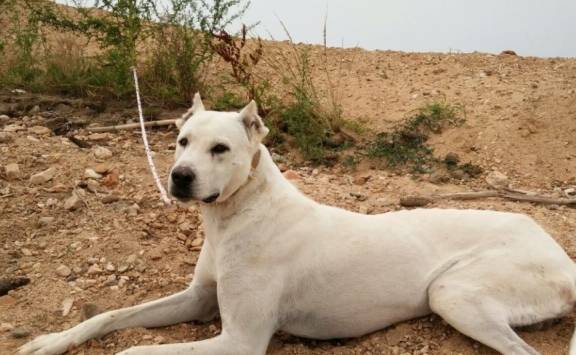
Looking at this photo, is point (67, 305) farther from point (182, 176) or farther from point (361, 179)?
point (361, 179)

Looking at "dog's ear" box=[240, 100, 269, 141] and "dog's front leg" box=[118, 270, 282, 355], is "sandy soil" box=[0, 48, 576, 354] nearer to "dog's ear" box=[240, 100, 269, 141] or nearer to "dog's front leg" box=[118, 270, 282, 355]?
"dog's front leg" box=[118, 270, 282, 355]

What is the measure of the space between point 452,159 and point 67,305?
4179 millimetres

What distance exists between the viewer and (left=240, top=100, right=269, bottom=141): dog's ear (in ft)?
12.6

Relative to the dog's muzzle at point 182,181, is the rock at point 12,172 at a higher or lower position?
lower

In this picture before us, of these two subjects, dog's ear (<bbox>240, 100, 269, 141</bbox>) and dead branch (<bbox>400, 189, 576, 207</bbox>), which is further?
dead branch (<bbox>400, 189, 576, 207</bbox>)

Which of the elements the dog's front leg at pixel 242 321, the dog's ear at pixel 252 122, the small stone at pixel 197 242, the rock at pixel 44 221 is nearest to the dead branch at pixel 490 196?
the small stone at pixel 197 242

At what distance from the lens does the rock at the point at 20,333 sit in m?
3.88

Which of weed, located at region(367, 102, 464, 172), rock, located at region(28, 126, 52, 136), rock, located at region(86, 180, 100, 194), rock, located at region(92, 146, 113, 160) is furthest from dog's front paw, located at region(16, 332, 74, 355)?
weed, located at region(367, 102, 464, 172)

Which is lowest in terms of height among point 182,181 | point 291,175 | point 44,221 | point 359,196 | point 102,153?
point 44,221

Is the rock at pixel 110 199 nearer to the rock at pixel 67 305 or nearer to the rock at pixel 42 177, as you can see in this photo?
the rock at pixel 42 177

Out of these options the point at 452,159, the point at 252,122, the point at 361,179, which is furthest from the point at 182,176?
the point at 452,159

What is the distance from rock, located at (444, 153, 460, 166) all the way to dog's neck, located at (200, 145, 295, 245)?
322cm

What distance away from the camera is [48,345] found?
12.2 ft

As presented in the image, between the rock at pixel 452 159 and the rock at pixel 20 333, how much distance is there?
14.5ft
